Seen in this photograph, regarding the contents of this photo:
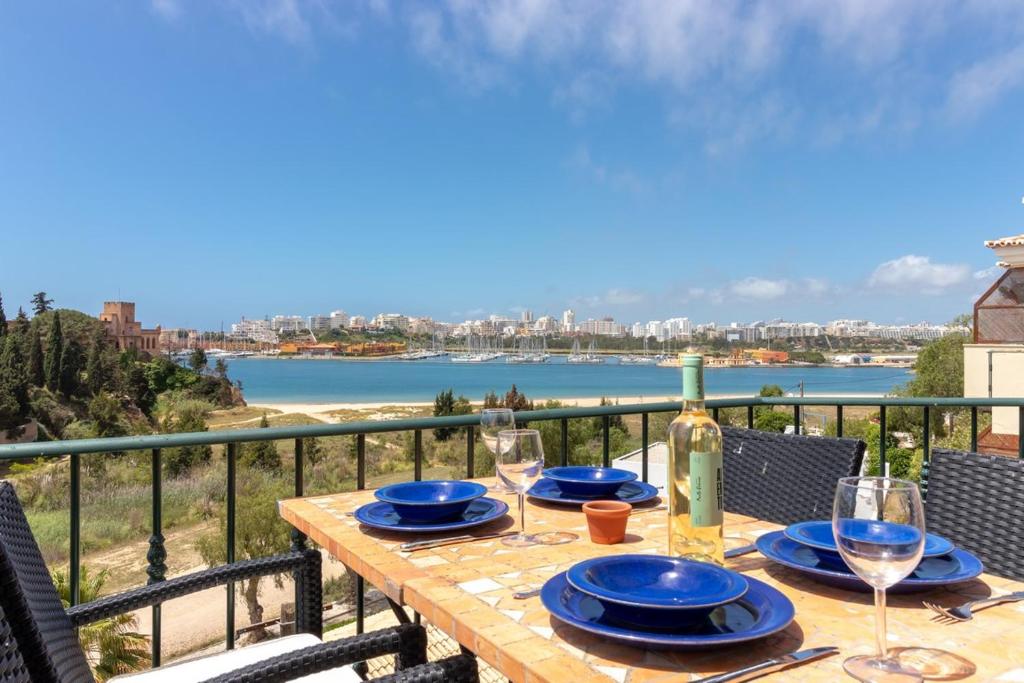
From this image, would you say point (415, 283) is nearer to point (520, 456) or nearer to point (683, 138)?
point (683, 138)

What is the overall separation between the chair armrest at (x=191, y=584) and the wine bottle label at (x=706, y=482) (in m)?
1.05

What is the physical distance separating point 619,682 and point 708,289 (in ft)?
232

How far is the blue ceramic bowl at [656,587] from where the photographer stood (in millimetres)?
771

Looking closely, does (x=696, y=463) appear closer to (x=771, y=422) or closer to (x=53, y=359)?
(x=771, y=422)

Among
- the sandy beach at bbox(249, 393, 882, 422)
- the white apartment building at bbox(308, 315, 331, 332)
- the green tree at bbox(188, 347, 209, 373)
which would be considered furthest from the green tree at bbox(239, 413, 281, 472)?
the white apartment building at bbox(308, 315, 331, 332)

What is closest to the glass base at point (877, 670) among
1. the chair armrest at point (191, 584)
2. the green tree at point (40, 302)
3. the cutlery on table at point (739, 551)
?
the cutlery on table at point (739, 551)

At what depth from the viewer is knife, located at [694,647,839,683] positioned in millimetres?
667

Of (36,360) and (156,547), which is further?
(36,360)

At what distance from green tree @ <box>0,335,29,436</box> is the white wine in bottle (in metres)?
34.6

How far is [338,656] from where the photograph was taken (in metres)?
1.09

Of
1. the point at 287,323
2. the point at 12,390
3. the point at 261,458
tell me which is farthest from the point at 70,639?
the point at 287,323

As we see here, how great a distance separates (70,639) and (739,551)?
119cm

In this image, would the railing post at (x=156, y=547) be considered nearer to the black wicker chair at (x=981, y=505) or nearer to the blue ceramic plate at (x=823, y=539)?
the blue ceramic plate at (x=823, y=539)

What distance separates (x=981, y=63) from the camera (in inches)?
747
